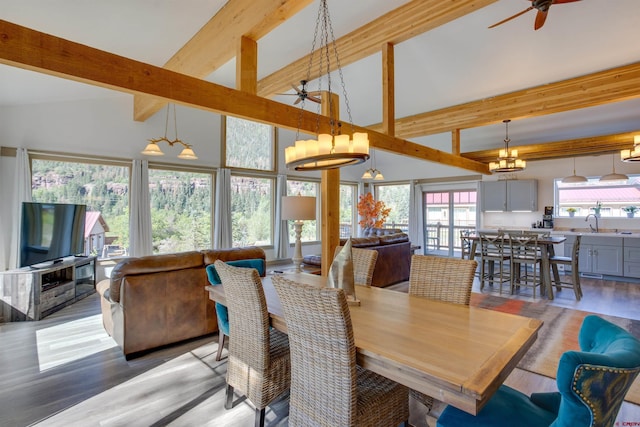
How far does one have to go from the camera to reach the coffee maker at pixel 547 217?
7.32m

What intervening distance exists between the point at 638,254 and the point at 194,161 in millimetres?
8842

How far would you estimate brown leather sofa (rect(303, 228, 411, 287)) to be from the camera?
17.2 feet

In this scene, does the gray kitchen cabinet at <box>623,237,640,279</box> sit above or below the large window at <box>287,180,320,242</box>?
below

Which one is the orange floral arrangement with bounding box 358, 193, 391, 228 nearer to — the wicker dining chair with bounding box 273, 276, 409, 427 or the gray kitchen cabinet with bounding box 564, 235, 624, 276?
the gray kitchen cabinet with bounding box 564, 235, 624, 276

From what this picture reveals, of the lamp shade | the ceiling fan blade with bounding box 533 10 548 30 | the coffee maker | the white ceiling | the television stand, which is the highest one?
the white ceiling

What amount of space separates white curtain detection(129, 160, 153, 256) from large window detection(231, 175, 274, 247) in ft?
6.01

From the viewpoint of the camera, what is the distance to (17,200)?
4.83m

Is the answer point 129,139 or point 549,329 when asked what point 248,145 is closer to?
point 129,139

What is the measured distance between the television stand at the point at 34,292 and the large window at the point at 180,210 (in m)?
1.87

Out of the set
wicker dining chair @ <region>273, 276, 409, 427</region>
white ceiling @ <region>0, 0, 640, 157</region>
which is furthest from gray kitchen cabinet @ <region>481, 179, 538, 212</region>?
wicker dining chair @ <region>273, 276, 409, 427</region>

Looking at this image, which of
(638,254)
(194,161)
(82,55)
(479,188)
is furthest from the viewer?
(479,188)

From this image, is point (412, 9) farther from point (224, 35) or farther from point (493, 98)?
point (493, 98)

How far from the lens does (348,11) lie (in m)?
3.69

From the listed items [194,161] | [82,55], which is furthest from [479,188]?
[82,55]
